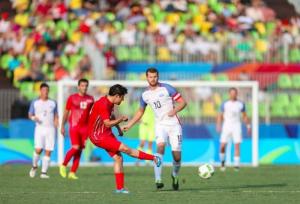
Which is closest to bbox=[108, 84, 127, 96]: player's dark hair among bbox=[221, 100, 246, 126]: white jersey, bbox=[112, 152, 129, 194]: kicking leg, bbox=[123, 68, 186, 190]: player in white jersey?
bbox=[112, 152, 129, 194]: kicking leg

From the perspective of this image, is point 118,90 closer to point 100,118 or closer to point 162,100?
point 100,118

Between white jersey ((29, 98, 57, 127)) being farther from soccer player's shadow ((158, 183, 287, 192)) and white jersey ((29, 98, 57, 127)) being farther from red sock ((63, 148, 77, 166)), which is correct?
A: soccer player's shadow ((158, 183, 287, 192))

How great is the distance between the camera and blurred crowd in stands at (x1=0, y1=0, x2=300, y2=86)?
94.9ft

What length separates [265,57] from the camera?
29.0 meters

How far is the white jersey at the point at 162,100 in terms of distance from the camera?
15.9 meters

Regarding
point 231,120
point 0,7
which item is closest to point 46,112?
point 231,120

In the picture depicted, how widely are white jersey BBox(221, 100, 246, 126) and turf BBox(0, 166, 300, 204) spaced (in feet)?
5.49

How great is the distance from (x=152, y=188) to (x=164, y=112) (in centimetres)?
136

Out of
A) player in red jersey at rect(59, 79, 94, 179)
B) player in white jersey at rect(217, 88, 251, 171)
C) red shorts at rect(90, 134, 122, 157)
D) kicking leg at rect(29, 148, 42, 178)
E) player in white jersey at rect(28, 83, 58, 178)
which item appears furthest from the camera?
player in white jersey at rect(217, 88, 251, 171)

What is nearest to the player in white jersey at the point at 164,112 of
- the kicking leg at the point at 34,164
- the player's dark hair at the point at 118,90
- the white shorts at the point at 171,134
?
the white shorts at the point at 171,134

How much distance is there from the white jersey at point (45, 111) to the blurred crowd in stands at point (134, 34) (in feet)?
24.7

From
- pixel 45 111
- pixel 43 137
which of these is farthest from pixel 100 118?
pixel 43 137

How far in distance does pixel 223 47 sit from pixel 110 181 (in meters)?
11.7

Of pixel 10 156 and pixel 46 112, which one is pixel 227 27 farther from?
pixel 46 112
